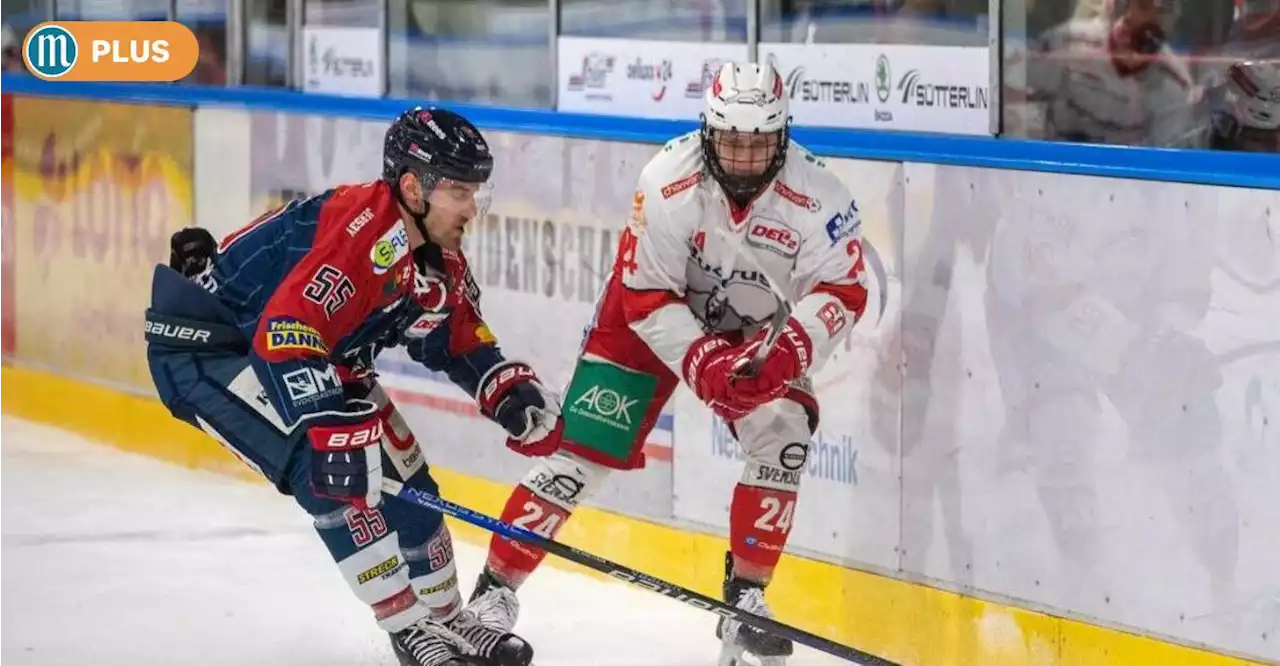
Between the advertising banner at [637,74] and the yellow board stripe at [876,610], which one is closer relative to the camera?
the yellow board stripe at [876,610]

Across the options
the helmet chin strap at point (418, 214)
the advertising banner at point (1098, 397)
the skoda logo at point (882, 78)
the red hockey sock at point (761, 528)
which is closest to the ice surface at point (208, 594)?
the red hockey sock at point (761, 528)

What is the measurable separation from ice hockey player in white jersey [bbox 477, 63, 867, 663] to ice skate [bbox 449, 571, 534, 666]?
29 mm

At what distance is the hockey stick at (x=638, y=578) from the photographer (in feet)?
12.4

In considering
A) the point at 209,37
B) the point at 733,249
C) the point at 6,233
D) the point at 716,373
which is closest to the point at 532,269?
the point at 733,249

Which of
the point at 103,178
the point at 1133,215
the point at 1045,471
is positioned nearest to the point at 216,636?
the point at 1045,471

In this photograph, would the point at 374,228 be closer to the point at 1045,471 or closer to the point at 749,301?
the point at 749,301

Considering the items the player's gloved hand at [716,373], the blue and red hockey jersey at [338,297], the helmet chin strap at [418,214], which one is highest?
the helmet chin strap at [418,214]

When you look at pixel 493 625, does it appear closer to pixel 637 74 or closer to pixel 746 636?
pixel 746 636

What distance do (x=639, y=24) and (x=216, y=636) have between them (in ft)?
6.15

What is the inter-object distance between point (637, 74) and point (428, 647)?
1.94m

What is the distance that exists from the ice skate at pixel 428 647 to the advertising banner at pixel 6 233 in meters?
3.72

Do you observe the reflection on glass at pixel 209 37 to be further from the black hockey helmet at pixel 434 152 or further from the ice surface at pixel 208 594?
the black hockey helmet at pixel 434 152

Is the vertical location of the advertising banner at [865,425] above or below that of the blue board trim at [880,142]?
below

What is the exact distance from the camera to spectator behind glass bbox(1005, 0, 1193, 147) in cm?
425
